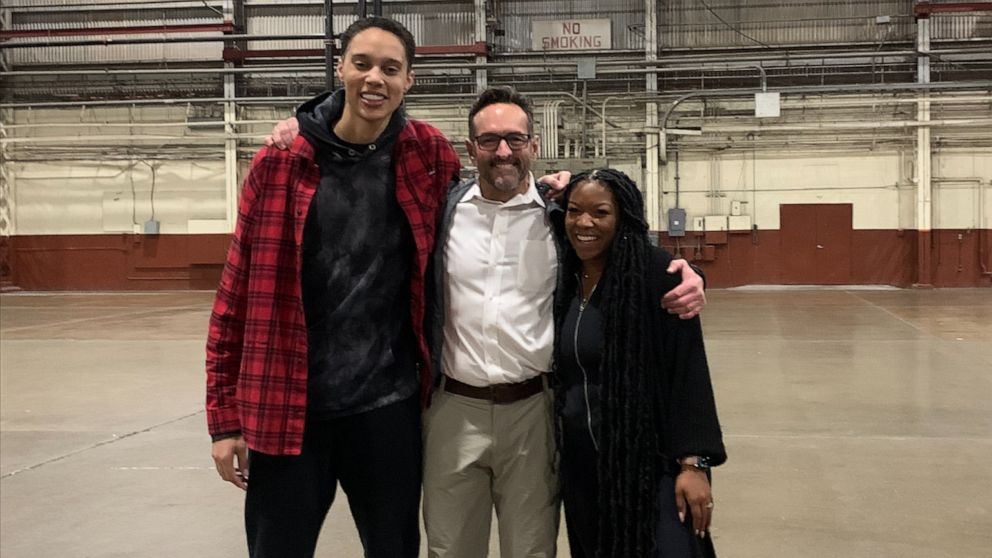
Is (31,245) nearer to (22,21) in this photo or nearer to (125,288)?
(125,288)

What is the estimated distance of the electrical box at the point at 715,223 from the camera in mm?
17984

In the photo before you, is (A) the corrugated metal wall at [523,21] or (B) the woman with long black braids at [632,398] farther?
(A) the corrugated metal wall at [523,21]

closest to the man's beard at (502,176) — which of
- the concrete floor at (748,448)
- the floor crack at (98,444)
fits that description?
the concrete floor at (748,448)

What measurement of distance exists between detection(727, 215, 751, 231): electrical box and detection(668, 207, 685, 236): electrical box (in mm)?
1059

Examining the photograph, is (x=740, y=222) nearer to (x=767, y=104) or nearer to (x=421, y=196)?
(x=767, y=104)

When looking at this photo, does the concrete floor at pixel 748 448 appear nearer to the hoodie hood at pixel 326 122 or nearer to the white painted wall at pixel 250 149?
the hoodie hood at pixel 326 122

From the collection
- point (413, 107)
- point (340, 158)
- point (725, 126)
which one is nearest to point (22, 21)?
point (413, 107)

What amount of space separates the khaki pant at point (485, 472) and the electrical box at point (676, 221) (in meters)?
15.8

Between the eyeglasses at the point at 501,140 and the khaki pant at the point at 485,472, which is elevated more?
the eyeglasses at the point at 501,140

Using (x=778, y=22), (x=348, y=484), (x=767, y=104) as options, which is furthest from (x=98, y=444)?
(x=778, y=22)

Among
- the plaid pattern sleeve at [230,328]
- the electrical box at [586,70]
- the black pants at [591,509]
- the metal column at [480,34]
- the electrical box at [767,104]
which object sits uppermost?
the metal column at [480,34]

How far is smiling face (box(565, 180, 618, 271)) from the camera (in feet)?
7.62

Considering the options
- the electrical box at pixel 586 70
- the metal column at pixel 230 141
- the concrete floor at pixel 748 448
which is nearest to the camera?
the concrete floor at pixel 748 448

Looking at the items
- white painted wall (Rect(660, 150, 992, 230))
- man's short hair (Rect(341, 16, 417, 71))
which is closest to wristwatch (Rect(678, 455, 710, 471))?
man's short hair (Rect(341, 16, 417, 71))
